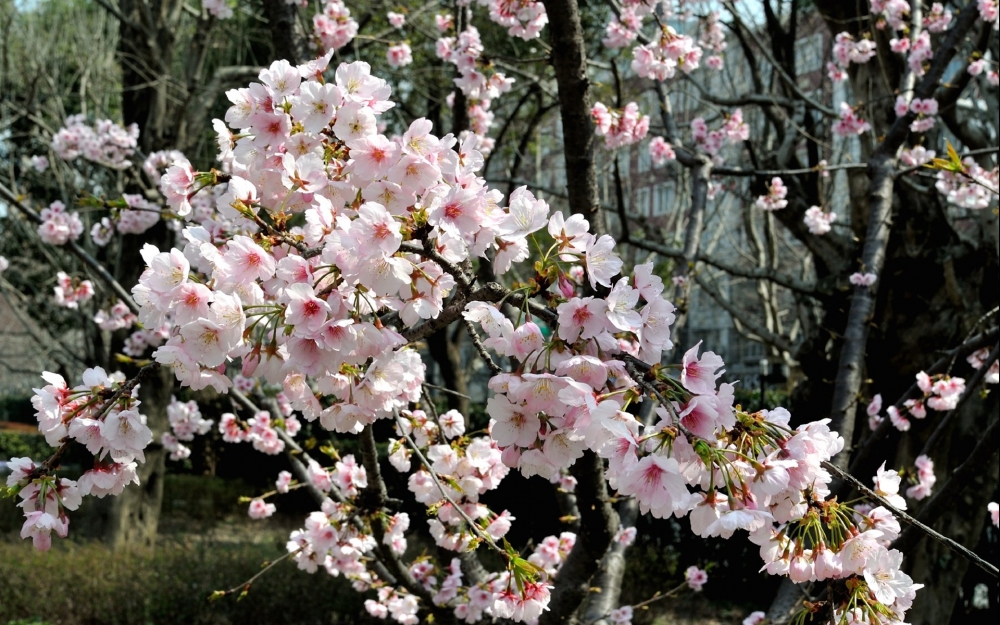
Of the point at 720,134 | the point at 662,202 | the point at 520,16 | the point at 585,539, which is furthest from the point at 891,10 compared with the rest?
the point at 662,202

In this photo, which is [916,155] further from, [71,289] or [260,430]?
[71,289]

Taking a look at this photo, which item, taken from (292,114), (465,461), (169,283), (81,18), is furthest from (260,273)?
(81,18)

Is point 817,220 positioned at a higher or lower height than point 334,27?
lower

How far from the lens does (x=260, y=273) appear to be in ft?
3.79

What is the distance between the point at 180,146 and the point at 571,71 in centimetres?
614

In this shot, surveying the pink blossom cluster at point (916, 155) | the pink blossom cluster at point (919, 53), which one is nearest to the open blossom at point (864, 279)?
the pink blossom cluster at point (916, 155)

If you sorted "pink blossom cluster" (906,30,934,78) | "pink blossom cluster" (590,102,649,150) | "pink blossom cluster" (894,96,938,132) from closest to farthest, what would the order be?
1. "pink blossom cluster" (590,102,649,150)
2. "pink blossom cluster" (894,96,938,132)
3. "pink blossom cluster" (906,30,934,78)

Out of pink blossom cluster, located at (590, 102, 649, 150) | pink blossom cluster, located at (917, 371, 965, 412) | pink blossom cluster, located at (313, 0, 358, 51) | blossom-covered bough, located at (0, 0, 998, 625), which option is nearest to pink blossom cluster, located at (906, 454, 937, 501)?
pink blossom cluster, located at (917, 371, 965, 412)

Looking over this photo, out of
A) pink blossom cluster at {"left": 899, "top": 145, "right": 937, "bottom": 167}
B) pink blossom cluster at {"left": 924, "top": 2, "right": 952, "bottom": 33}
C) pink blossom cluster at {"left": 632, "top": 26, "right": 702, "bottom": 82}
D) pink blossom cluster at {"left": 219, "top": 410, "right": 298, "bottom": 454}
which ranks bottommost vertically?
pink blossom cluster at {"left": 219, "top": 410, "right": 298, "bottom": 454}

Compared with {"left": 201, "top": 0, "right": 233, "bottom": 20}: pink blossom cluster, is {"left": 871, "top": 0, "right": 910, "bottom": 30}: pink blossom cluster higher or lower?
lower

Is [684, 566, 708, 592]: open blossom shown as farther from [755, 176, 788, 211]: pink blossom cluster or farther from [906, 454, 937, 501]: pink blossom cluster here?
[755, 176, 788, 211]: pink blossom cluster

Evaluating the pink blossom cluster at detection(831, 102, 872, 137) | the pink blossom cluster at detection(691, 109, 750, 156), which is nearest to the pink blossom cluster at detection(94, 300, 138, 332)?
the pink blossom cluster at detection(691, 109, 750, 156)

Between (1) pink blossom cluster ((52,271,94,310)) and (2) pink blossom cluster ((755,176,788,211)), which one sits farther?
(2) pink blossom cluster ((755,176,788,211))

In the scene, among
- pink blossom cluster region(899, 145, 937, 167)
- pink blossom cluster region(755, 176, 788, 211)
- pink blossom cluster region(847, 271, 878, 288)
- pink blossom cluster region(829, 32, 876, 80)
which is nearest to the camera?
pink blossom cluster region(847, 271, 878, 288)
